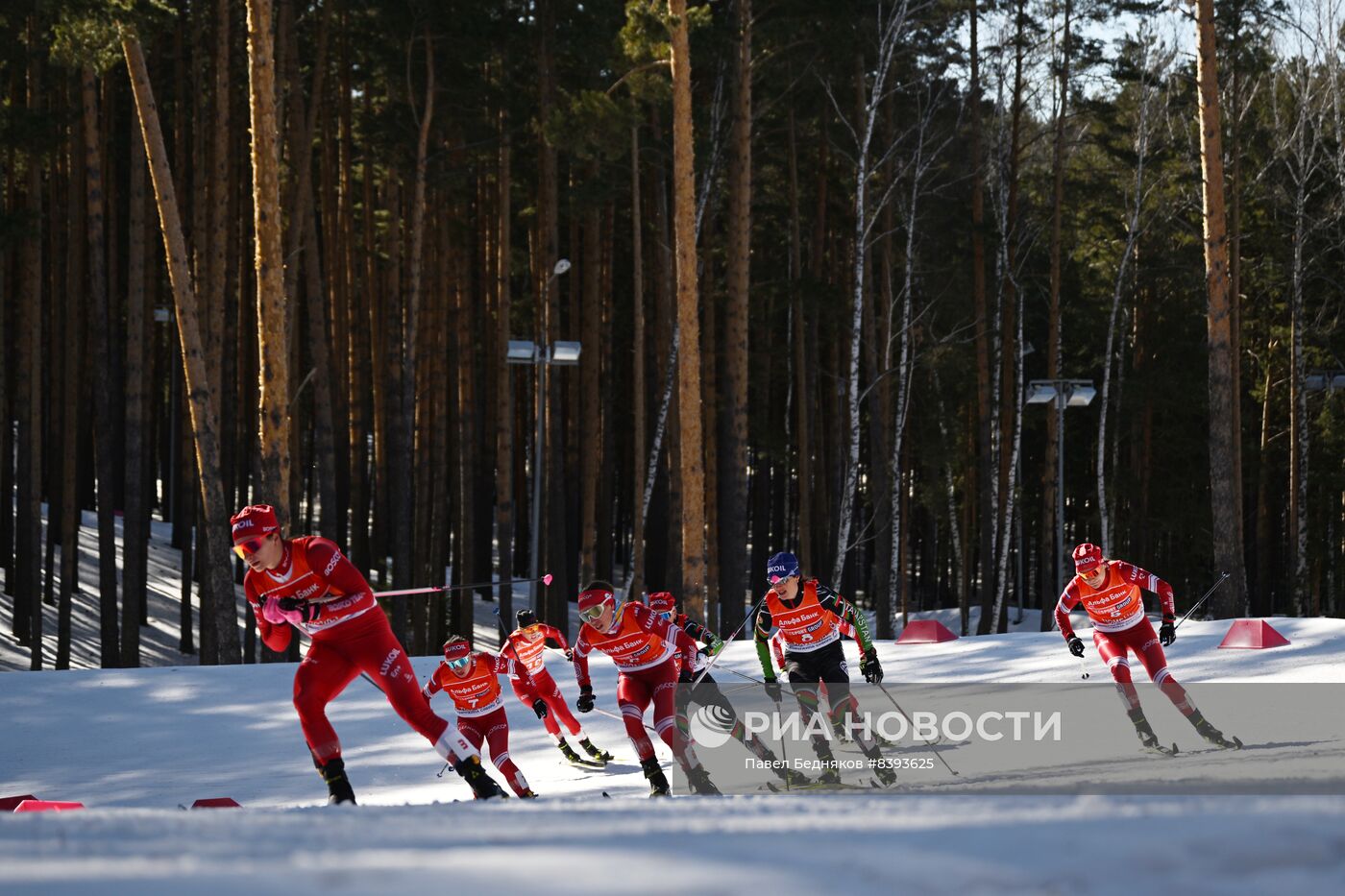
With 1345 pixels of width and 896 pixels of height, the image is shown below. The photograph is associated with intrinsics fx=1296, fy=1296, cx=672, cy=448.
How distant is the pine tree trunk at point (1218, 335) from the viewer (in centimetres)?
1702

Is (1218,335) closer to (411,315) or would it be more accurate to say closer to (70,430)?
(411,315)

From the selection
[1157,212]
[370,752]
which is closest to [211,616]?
[370,752]

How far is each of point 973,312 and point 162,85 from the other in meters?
19.4

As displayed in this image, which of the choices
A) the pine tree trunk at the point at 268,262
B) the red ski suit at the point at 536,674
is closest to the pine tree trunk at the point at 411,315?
the pine tree trunk at the point at 268,262

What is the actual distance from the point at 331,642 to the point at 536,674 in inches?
155

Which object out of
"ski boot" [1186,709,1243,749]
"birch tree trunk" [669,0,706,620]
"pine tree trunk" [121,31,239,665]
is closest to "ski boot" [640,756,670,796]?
"ski boot" [1186,709,1243,749]

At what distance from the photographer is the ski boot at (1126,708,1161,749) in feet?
32.9

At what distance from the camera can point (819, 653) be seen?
32.7ft

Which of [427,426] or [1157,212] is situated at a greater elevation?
[1157,212]

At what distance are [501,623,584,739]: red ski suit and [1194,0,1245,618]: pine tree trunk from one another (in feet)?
31.3

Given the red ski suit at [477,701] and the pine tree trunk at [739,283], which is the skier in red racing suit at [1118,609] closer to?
the red ski suit at [477,701]

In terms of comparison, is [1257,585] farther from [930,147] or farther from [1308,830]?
[1308,830]

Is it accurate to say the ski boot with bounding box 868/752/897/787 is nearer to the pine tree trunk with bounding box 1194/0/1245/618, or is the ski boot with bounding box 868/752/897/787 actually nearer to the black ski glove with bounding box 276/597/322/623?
the black ski glove with bounding box 276/597/322/623

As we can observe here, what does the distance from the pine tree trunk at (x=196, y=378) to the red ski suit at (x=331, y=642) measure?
32.0 ft
